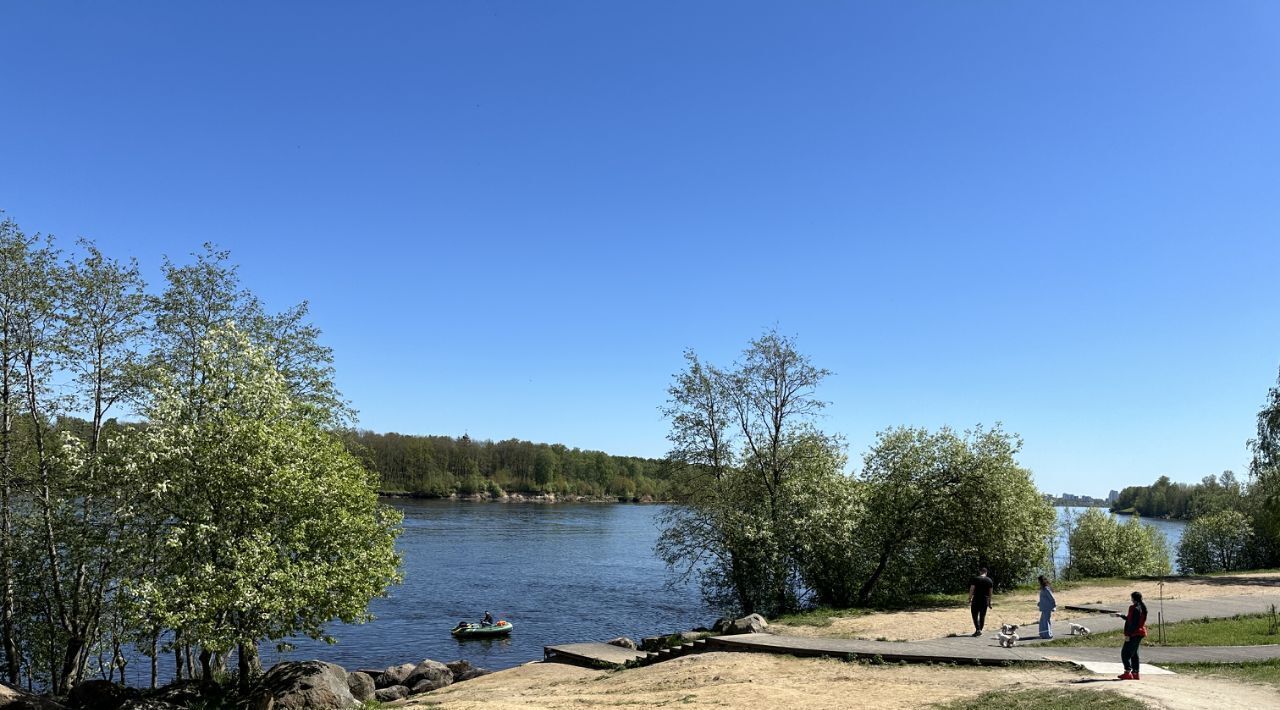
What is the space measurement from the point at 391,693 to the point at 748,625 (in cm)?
1238

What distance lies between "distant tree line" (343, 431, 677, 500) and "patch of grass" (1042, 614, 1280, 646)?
428 feet

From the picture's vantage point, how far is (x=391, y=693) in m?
25.7

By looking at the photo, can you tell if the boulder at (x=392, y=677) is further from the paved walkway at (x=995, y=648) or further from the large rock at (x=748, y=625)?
the large rock at (x=748, y=625)

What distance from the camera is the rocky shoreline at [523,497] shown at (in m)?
151

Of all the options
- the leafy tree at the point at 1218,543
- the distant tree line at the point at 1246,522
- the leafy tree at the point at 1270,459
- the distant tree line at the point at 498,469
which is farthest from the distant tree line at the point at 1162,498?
the distant tree line at the point at 498,469

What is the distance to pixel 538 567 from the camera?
62562 millimetres

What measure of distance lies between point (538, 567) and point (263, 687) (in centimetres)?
4437

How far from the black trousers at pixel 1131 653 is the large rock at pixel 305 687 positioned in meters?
18.0

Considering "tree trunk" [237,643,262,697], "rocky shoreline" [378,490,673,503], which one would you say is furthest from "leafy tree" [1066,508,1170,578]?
"rocky shoreline" [378,490,673,503]

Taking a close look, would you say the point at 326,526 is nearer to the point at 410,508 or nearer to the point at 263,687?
the point at 263,687

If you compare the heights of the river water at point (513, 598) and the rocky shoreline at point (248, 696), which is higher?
the rocky shoreline at point (248, 696)

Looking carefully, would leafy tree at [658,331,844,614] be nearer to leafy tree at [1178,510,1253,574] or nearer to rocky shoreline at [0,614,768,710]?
→ rocky shoreline at [0,614,768,710]

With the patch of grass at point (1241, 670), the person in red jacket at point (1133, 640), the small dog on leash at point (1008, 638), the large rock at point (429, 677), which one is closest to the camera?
the patch of grass at point (1241, 670)

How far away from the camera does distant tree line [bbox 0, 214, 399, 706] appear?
18141 millimetres
